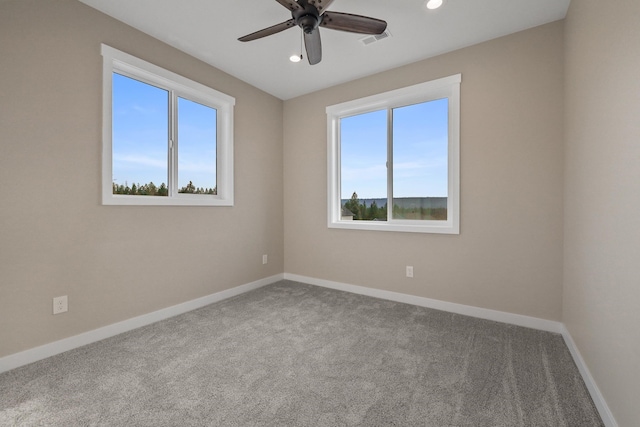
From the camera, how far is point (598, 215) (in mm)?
1556

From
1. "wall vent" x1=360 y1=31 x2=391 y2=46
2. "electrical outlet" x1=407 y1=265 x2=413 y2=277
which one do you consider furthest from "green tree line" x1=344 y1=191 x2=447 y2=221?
"wall vent" x1=360 y1=31 x2=391 y2=46

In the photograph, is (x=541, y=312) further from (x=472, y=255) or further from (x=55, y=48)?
(x=55, y=48)

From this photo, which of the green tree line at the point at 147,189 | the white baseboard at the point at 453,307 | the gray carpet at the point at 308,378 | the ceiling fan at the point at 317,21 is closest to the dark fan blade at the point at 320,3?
the ceiling fan at the point at 317,21

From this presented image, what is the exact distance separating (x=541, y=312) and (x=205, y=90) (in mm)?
3955

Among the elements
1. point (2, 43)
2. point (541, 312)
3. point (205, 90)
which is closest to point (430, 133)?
point (541, 312)

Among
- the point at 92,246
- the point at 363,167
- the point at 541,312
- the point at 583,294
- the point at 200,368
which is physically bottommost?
the point at 200,368

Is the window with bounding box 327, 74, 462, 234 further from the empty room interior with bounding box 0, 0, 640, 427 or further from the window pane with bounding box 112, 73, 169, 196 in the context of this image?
the window pane with bounding box 112, 73, 169, 196

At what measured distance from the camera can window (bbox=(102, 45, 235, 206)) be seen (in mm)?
2363

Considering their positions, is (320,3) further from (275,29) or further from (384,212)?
(384,212)

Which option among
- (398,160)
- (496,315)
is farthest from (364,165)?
(496,315)

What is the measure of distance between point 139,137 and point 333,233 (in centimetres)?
240

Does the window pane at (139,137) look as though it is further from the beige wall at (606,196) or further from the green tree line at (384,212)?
the beige wall at (606,196)

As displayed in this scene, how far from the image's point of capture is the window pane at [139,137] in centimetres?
246

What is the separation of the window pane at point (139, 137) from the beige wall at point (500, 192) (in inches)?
91.8
